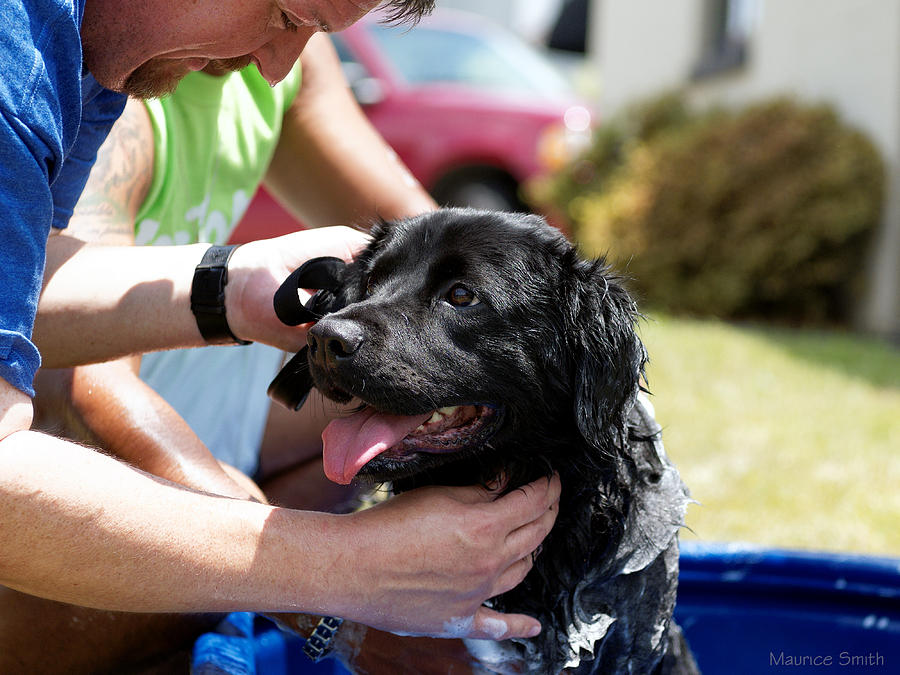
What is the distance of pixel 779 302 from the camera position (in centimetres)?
772

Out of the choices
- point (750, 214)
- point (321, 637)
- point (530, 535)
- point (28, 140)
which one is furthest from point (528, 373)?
point (750, 214)

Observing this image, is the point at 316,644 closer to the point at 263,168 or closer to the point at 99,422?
the point at 99,422

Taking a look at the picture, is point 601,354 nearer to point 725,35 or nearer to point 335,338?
point 335,338

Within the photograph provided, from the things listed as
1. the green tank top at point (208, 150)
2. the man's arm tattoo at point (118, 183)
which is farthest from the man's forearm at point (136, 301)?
the green tank top at point (208, 150)

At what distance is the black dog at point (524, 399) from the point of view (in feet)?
5.67

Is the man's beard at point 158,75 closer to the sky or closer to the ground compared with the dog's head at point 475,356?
closer to the sky

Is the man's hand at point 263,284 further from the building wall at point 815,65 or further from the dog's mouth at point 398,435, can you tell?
the building wall at point 815,65

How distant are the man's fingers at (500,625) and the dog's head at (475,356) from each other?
0.26m

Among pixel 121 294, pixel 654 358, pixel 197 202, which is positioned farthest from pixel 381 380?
pixel 654 358

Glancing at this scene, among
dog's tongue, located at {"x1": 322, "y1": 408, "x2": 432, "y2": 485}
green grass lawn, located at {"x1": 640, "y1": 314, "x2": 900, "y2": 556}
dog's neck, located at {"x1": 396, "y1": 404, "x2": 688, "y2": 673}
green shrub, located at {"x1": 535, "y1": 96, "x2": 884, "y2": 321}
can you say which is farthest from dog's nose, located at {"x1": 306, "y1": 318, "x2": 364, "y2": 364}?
green shrub, located at {"x1": 535, "y1": 96, "x2": 884, "y2": 321}

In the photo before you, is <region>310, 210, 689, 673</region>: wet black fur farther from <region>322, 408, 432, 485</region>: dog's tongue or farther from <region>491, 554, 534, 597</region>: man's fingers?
<region>491, 554, 534, 597</region>: man's fingers

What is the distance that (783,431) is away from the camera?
4695 mm

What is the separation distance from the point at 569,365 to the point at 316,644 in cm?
76

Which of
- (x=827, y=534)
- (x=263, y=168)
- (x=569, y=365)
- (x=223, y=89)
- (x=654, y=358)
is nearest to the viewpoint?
(x=569, y=365)
